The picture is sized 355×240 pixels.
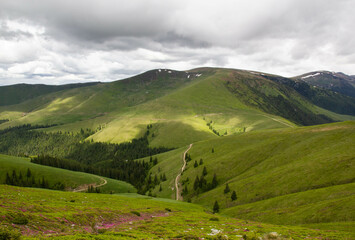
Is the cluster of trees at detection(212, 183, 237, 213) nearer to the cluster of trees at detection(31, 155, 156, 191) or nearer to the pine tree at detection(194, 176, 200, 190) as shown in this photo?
the pine tree at detection(194, 176, 200, 190)

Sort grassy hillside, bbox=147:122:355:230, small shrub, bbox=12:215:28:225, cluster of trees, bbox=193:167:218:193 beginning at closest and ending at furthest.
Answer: small shrub, bbox=12:215:28:225 → grassy hillside, bbox=147:122:355:230 → cluster of trees, bbox=193:167:218:193

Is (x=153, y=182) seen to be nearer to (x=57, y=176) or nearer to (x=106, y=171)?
(x=57, y=176)

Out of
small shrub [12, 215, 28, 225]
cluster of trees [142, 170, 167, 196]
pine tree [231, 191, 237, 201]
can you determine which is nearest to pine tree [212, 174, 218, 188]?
pine tree [231, 191, 237, 201]

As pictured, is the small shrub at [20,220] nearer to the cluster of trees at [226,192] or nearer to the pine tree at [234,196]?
the cluster of trees at [226,192]

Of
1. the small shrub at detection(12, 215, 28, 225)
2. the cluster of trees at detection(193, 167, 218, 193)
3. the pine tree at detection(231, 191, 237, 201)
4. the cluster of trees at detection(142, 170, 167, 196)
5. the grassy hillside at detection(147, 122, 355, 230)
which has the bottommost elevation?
the cluster of trees at detection(142, 170, 167, 196)

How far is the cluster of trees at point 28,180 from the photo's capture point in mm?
115375

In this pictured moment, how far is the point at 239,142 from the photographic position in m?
156

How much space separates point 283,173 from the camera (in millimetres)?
87188

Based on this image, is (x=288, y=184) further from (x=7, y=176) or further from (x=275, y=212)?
(x=7, y=176)

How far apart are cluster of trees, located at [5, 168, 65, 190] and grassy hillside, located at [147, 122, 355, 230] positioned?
62600 millimetres

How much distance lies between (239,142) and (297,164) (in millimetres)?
66356

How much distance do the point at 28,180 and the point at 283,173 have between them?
468ft

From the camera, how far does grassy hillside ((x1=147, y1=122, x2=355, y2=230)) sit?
58.2m

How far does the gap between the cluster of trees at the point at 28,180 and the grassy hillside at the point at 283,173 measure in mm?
62600
